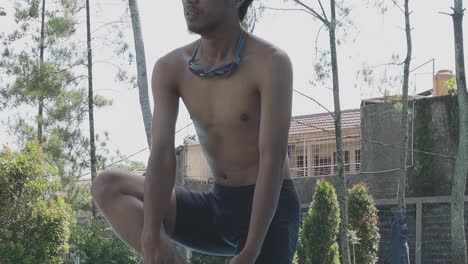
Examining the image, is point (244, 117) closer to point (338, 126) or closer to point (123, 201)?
point (123, 201)

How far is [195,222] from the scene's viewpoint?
288cm

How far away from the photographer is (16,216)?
12086 millimetres

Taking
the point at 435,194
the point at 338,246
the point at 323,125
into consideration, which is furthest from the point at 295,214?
the point at 323,125

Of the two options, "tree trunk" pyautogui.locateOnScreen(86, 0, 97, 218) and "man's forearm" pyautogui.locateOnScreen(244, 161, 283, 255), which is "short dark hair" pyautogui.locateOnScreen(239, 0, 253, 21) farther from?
"tree trunk" pyautogui.locateOnScreen(86, 0, 97, 218)

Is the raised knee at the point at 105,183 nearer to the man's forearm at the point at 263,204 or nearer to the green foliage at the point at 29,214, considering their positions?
the man's forearm at the point at 263,204

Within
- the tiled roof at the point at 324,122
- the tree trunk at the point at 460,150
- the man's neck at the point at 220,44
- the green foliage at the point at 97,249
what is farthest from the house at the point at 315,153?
the man's neck at the point at 220,44

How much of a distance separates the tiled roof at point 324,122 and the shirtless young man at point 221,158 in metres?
21.3

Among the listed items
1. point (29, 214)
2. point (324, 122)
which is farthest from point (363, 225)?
point (324, 122)

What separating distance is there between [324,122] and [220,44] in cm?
2300

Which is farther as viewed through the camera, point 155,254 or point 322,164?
point 322,164

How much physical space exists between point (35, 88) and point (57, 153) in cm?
169

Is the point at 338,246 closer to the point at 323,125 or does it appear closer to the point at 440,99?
the point at 440,99

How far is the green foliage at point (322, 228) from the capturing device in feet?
53.2

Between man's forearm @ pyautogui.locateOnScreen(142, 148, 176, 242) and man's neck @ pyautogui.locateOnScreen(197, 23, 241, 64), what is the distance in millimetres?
322
